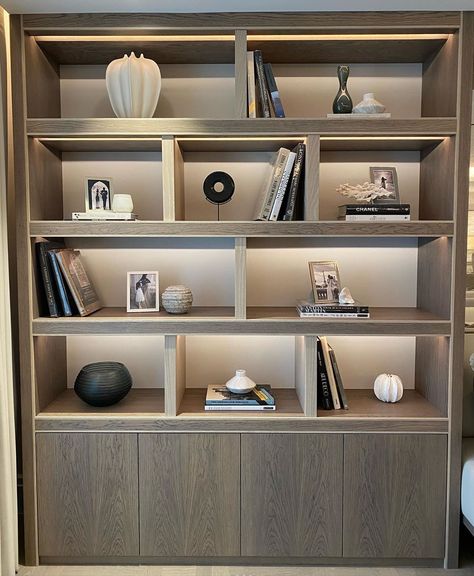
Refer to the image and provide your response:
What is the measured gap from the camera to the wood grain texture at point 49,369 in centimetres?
226

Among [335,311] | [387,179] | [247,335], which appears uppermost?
[387,179]

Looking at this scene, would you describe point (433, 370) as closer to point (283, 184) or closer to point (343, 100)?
point (283, 184)

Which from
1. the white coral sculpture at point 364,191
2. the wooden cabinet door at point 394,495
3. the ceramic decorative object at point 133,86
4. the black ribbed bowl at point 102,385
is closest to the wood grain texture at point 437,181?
the white coral sculpture at point 364,191

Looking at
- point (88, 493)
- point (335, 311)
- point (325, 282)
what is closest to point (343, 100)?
point (325, 282)

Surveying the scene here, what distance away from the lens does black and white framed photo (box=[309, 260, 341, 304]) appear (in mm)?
2320

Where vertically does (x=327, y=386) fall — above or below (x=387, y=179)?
below

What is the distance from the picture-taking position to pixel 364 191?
7.45 ft

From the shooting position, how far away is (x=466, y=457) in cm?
225

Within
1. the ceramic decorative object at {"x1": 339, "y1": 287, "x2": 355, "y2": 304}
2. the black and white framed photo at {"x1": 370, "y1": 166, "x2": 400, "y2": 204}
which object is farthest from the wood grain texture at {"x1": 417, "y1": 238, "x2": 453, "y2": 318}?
the ceramic decorative object at {"x1": 339, "y1": 287, "x2": 355, "y2": 304}

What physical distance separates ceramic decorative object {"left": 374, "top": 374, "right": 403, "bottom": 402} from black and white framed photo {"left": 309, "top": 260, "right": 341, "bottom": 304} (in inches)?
16.7

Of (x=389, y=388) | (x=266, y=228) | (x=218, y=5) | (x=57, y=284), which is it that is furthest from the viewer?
(x=389, y=388)

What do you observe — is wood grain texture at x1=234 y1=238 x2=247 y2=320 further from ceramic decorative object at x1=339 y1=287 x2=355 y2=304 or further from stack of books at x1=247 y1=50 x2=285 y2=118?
stack of books at x1=247 y1=50 x2=285 y2=118

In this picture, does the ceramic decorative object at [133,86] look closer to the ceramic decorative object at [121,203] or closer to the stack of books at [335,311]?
the ceramic decorative object at [121,203]

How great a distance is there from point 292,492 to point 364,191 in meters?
1.29
